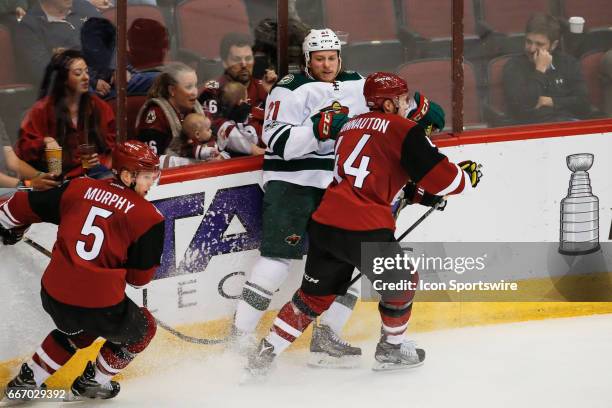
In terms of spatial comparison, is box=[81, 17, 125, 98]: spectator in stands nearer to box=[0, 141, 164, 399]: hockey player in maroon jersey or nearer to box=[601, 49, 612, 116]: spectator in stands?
box=[0, 141, 164, 399]: hockey player in maroon jersey

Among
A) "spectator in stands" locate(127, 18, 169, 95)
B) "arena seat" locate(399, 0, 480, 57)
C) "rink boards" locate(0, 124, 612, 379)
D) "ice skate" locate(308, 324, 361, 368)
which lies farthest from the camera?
"arena seat" locate(399, 0, 480, 57)

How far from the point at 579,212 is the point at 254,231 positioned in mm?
1364

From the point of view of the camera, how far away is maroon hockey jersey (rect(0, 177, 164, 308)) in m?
3.80

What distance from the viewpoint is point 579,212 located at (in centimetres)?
499

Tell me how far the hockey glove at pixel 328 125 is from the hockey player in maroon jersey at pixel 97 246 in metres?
0.72

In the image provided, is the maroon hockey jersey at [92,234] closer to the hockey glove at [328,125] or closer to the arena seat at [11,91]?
the arena seat at [11,91]

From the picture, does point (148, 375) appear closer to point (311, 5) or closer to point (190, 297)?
point (190, 297)

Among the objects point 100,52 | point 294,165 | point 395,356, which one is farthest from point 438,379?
point 100,52

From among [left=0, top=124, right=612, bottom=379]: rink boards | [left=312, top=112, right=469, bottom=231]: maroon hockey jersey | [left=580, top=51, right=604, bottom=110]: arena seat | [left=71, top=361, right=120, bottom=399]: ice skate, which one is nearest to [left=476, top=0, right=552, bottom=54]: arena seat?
[left=580, top=51, right=604, bottom=110]: arena seat

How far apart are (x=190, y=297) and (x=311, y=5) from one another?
119 centimetres

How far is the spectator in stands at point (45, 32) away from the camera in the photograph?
394cm

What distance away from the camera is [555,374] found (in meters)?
4.43

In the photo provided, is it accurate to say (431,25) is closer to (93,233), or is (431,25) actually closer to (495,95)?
(495,95)

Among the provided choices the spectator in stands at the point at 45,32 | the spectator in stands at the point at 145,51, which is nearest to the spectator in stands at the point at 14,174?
the spectator in stands at the point at 45,32
